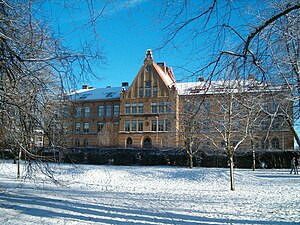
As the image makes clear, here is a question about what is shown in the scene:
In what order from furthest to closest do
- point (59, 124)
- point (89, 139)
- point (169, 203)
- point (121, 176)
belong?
point (89, 139) → point (121, 176) → point (169, 203) → point (59, 124)

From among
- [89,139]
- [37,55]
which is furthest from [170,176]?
[89,139]

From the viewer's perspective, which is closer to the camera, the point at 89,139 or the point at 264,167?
the point at 264,167

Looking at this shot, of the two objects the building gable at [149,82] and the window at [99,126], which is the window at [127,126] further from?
the window at [99,126]

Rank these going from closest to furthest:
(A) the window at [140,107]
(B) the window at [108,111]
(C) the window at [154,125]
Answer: (C) the window at [154,125] → (A) the window at [140,107] → (B) the window at [108,111]

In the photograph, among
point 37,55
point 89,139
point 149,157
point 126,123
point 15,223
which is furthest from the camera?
point 89,139

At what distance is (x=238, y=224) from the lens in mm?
6406

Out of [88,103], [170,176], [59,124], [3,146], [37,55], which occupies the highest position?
[88,103]

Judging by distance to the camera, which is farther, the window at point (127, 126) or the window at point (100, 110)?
the window at point (100, 110)

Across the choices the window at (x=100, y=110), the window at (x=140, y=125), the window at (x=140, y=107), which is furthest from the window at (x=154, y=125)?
the window at (x=100, y=110)

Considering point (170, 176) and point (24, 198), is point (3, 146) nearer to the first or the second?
point (24, 198)

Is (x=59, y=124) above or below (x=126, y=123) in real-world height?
below

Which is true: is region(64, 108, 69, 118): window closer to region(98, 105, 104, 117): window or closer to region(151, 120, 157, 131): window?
region(151, 120, 157, 131): window

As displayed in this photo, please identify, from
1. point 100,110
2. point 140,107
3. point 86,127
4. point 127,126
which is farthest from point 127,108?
point 86,127

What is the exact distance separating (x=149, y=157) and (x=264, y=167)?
12.2 metres
